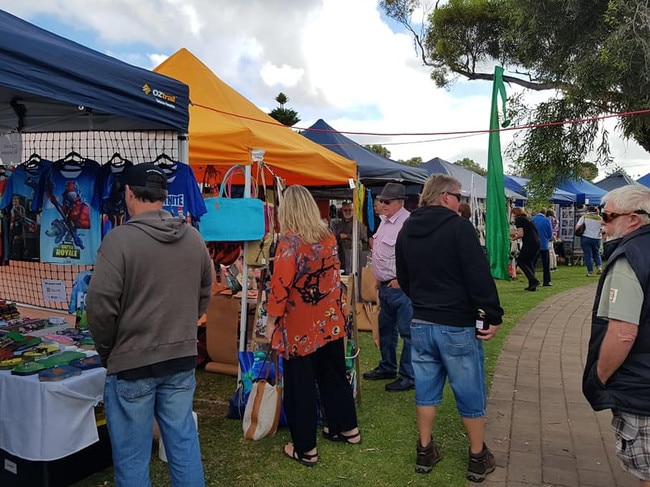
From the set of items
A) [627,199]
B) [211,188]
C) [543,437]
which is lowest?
[543,437]

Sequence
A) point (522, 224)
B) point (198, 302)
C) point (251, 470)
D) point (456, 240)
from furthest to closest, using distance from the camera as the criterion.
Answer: point (522, 224), point (251, 470), point (456, 240), point (198, 302)

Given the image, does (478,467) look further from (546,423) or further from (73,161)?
(73,161)

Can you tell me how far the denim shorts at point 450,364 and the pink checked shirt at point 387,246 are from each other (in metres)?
1.44

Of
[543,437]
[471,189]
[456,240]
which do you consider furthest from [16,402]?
[471,189]

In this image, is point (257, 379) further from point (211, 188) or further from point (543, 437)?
point (211, 188)

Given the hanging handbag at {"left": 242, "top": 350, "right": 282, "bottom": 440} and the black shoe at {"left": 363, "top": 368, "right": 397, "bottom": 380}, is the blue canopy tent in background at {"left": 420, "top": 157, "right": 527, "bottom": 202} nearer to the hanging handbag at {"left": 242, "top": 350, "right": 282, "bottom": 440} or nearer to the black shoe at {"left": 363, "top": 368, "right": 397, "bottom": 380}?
the black shoe at {"left": 363, "top": 368, "right": 397, "bottom": 380}

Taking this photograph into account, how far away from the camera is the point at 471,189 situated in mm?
14609

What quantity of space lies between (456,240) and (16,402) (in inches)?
99.0

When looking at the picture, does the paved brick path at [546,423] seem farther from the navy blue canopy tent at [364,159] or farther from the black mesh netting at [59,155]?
the navy blue canopy tent at [364,159]

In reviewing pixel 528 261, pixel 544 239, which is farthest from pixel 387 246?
pixel 544 239

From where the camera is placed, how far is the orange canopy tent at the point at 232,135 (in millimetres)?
4223

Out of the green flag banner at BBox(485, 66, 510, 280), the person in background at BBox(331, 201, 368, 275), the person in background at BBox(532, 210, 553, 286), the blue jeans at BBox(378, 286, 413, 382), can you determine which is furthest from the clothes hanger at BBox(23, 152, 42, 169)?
the person in background at BBox(532, 210, 553, 286)

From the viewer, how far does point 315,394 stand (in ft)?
11.1

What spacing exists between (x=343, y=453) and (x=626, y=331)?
2092mm
